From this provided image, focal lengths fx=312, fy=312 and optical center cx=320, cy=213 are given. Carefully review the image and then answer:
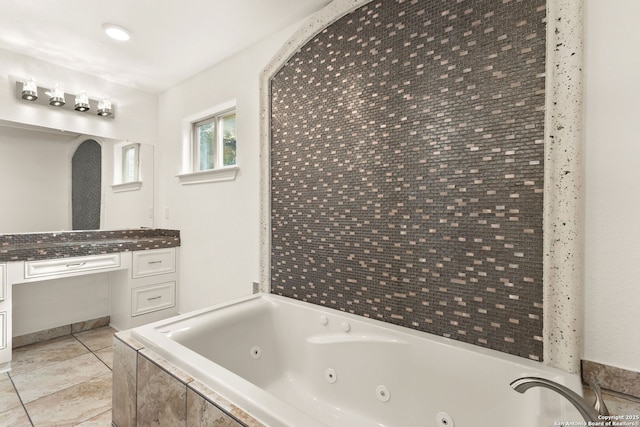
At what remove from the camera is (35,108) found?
8.51 feet

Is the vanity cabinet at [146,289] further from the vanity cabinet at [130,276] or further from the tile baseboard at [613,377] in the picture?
the tile baseboard at [613,377]

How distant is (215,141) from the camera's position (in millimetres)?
2920

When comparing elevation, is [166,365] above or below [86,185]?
below

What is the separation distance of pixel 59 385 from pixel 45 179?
165 centimetres

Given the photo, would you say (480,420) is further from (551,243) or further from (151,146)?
(151,146)

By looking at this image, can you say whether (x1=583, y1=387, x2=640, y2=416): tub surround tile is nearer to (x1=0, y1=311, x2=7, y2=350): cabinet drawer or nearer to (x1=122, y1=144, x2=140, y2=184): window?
(x1=0, y1=311, x2=7, y2=350): cabinet drawer

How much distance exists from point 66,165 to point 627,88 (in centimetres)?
372

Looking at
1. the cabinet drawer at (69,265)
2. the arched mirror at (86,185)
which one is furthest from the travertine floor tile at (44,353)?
the arched mirror at (86,185)

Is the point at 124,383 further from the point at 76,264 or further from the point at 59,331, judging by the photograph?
the point at 59,331

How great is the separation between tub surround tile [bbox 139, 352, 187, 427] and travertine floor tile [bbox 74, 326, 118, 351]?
169cm

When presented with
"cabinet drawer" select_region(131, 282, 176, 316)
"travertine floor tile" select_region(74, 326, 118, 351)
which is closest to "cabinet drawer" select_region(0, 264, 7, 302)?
"travertine floor tile" select_region(74, 326, 118, 351)

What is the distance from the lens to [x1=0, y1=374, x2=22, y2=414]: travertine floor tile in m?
1.81

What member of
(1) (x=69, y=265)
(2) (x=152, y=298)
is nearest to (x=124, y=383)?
(1) (x=69, y=265)

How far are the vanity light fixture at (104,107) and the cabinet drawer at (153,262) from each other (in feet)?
4.41
